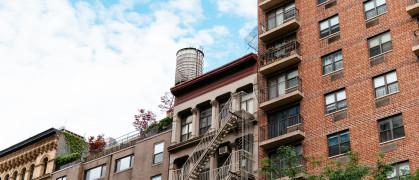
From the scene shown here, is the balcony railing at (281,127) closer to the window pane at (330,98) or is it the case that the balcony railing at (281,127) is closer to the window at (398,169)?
the window pane at (330,98)

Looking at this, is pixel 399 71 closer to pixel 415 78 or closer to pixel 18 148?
pixel 415 78

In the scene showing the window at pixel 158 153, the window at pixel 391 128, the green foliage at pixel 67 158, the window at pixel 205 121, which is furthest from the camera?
the green foliage at pixel 67 158

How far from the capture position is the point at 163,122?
44125mm

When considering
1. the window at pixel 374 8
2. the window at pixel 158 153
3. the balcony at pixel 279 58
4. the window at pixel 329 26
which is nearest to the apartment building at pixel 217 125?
the balcony at pixel 279 58

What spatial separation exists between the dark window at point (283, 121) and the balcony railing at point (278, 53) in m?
3.85

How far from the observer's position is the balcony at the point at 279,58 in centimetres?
3647

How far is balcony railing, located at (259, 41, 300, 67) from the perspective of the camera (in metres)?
37.1

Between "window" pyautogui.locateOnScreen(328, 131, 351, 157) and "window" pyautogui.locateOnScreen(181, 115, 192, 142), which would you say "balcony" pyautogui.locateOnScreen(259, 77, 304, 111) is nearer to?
"window" pyautogui.locateOnScreen(328, 131, 351, 157)

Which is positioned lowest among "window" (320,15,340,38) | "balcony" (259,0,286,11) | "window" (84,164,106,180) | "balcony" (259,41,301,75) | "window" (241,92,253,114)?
"window" (84,164,106,180)

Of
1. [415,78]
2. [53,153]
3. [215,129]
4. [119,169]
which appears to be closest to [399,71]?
[415,78]

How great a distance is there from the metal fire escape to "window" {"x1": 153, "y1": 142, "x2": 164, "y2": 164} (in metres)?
3.72

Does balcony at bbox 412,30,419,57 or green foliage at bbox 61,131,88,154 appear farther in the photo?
green foliage at bbox 61,131,88,154

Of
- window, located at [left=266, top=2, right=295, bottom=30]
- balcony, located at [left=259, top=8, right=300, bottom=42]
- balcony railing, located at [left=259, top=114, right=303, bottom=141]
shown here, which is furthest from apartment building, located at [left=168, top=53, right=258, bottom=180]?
window, located at [left=266, top=2, right=295, bottom=30]

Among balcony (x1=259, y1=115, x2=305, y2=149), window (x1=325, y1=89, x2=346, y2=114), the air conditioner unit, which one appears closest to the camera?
window (x1=325, y1=89, x2=346, y2=114)
